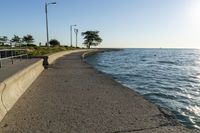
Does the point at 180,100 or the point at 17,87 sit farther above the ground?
the point at 17,87

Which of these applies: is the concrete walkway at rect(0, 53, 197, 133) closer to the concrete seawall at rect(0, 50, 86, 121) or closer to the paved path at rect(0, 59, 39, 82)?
the concrete seawall at rect(0, 50, 86, 121)

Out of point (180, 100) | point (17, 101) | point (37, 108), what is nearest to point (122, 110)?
point (37, 108)

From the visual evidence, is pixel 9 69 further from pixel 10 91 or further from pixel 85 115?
pixel 85 115

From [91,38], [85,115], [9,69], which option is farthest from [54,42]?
[85,115]

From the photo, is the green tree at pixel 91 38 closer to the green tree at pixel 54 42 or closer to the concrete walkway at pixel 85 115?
the green tree at pixel 54 42

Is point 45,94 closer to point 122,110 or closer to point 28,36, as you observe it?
point 122,110

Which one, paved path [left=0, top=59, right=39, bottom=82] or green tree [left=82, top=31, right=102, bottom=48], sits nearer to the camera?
paved path [left=0, top=59, right=39, bottom=82]

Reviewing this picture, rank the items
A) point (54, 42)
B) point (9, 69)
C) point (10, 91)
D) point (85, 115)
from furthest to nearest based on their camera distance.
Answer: point (54, 42) → point (9, 69) → point (10, 91) → point (85, 115)

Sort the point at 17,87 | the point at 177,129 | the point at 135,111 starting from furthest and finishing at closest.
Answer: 1. the point at 17,87
2. the point at 135,111
3. the point at 177,129

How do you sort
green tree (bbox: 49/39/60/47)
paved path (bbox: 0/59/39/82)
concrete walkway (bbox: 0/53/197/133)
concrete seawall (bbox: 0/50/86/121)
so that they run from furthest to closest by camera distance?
green tree (bbox: 49/39/60/47) → paved path (bbox: 0/59/39/82) → concrete seawall (bbox: 0/50/86/121) → concrete walkway (bbox: 0/53/197/133)

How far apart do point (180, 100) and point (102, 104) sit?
4.81 m

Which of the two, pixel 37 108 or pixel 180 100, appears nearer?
pixel 37 108

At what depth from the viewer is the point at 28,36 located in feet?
427

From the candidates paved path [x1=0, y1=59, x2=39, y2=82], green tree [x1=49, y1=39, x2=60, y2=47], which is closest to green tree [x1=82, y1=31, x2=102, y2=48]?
green tree [x1=49, y1=39, x2=60, y2=47]
